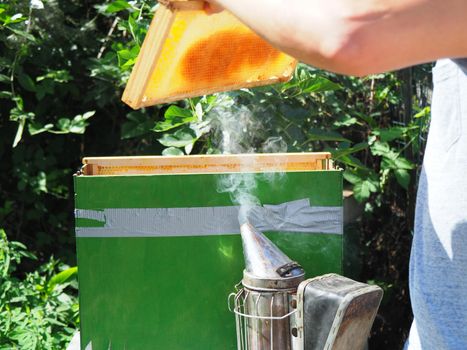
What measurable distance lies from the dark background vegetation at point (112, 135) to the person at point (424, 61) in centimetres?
105

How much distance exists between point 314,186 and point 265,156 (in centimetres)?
16

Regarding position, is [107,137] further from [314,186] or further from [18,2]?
[314,186]

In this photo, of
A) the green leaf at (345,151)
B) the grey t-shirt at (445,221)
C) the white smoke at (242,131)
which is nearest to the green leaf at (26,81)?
the white smoke at (242,131)

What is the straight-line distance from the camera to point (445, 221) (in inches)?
37.8

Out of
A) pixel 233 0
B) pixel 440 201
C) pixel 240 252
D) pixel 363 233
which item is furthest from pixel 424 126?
pixel 233 0

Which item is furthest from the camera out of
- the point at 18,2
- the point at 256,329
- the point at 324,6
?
the point at 18,2

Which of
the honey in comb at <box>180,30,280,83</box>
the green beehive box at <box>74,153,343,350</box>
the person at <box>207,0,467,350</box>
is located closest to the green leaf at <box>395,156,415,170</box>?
the green beehive box at <box>74,153,343,350</box>

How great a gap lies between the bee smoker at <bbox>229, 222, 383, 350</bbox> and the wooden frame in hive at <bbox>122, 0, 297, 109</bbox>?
349 millimetres

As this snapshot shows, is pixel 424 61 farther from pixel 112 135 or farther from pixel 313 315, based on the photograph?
pixel 112 135

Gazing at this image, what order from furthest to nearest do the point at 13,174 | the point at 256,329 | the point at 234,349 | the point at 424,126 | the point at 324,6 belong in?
the point at 13,174 → the point at 424,126 → the point at 234,349 → the point at 256,329 → the point at 324,6

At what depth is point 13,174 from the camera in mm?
2805

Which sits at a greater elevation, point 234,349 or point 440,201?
point 440,201

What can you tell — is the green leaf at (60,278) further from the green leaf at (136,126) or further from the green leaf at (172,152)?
the green leaf at (172,152)

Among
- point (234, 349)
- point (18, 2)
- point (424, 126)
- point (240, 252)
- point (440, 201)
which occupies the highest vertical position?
point (18, 2)
